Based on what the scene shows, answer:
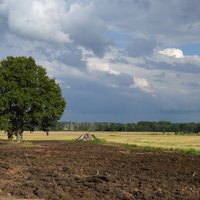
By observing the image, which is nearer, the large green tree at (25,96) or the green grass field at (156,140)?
the large green tree at (25,96)

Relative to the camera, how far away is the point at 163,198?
49.1 feet

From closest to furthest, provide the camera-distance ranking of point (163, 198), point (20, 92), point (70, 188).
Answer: point (163, 198) → point (70, 188) → point (20, 92)

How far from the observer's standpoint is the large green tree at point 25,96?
61.8m

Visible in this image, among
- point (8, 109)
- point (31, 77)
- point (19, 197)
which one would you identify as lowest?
point (19, 197)

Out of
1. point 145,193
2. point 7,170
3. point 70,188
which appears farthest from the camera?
point 7,170

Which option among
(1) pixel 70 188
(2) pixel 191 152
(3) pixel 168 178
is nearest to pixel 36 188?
(1) pixel 70 188

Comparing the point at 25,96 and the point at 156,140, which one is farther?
the point at 156,140

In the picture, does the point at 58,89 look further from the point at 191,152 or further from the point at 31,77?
the point at 191,152

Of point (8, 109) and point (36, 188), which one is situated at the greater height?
point (8, 109)

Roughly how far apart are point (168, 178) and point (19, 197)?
310 inches

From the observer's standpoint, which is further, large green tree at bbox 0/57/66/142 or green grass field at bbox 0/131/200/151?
green grass field at bbox 0/131/200/151

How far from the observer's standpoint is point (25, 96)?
201 feet

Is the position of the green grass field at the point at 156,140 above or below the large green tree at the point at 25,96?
below

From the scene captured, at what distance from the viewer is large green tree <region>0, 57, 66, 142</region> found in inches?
2431
